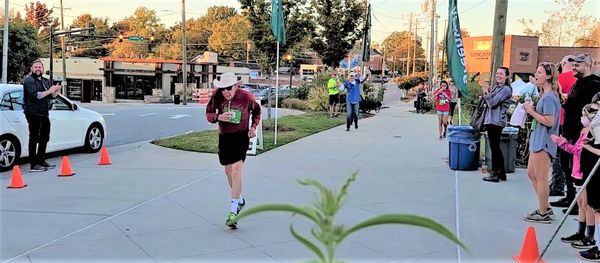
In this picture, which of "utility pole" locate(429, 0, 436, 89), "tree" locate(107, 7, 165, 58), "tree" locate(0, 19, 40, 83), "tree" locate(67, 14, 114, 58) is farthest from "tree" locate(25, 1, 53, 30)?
"utility pole" locate(429, 0, 436, 89)

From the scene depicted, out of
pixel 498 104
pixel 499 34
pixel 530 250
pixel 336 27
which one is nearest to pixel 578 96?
pixel 530 250

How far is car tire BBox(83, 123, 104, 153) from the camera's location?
39.9 feet

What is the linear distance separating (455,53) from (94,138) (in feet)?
26.5

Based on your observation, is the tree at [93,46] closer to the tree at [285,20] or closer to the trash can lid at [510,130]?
the tree at [285,20]

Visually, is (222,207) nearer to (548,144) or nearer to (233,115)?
(233,115)

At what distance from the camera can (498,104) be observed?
8.45 meters

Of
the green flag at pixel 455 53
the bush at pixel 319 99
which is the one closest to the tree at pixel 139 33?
the bush at pixel 319 99

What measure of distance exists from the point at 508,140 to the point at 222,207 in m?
5.34

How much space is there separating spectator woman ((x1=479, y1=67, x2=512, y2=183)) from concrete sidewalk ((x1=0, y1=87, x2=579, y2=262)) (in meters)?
0.27

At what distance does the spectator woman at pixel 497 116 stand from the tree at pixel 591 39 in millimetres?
36372

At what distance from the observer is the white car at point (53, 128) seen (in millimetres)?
9812

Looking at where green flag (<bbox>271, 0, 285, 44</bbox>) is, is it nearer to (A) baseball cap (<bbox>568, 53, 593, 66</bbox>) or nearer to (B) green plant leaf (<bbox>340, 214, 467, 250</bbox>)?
(A) baseball cap (<bbox>568, 53, 593, 66</bbox>)

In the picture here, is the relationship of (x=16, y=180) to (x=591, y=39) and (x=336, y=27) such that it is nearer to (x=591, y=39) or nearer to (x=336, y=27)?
(x=336, y=27)

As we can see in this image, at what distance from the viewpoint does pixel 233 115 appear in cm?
611
